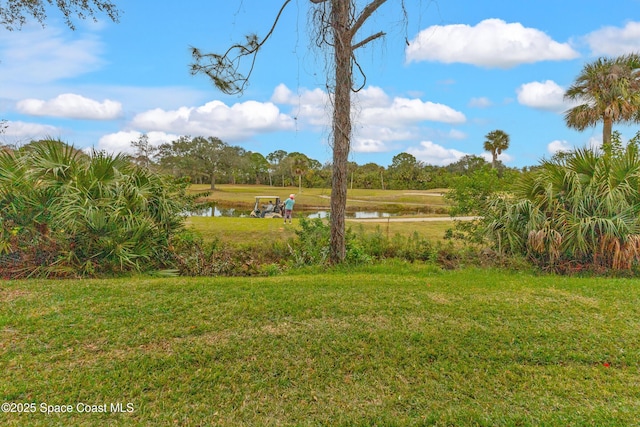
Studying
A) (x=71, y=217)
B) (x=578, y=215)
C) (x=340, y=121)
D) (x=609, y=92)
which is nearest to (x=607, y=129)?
(x=609, y=92)

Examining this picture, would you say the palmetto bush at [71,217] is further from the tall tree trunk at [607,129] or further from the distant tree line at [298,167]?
the distant tree line at [298,167]

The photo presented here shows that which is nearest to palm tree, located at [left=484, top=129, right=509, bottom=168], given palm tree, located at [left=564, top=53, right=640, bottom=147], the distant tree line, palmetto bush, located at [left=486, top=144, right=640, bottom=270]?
the distant tree line

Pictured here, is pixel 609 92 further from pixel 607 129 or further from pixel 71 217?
pixel 71 217

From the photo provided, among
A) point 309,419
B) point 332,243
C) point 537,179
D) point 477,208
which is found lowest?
point 309,419

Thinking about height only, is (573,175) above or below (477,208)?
above

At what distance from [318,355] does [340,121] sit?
4.19 metres

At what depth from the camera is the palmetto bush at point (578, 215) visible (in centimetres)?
579

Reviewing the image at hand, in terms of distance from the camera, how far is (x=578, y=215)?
6.03 metres

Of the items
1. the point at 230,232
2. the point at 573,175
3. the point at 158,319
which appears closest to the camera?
the point at 158,319

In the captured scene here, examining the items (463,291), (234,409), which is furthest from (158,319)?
(463,291)

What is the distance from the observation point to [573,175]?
20.7 ft

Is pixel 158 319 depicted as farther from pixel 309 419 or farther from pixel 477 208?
pixel 477 208

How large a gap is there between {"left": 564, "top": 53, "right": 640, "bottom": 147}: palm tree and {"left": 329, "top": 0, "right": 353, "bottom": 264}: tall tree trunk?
48.4 ft

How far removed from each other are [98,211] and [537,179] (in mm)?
7324
